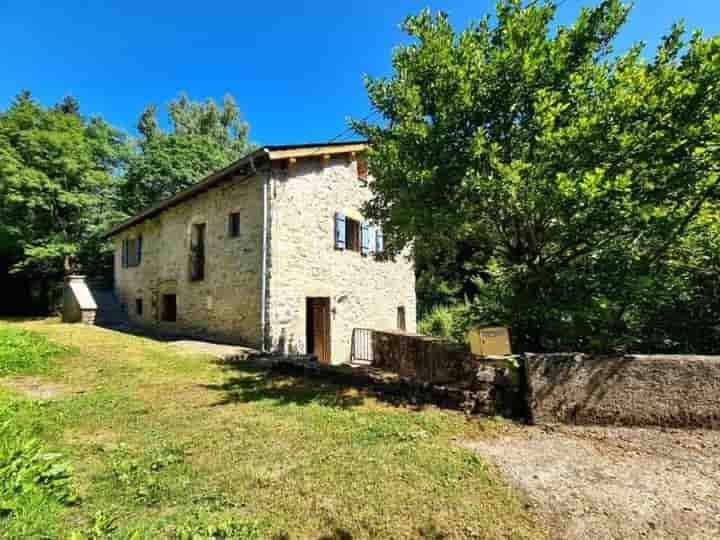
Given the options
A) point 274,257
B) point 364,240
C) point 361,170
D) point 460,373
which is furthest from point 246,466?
point 361,170

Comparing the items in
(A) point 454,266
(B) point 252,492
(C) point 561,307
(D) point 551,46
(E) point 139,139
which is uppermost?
(E) point 139,139

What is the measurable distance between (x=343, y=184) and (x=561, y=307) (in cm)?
799

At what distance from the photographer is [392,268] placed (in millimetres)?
13391

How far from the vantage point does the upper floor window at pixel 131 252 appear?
13.8 meters

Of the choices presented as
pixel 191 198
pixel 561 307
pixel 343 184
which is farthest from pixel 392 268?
pixel 561 307

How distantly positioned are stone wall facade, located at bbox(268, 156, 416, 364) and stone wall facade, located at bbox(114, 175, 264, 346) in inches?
21.2

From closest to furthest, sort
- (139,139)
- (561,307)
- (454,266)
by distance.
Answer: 1. (561,307)
2. (454,266)
3. (139,139)

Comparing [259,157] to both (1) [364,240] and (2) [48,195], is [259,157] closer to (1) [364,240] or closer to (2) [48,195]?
(1) [364,240]

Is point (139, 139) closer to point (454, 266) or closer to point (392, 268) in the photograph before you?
point (392, 268)

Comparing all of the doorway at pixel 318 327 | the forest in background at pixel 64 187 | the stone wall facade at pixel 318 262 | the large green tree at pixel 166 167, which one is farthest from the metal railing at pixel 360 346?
the forest in background at pixel 64 187

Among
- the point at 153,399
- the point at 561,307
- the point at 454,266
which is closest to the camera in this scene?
the point at 561,307

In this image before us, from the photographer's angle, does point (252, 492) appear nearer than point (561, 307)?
Yes

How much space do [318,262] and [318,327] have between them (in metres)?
2.22

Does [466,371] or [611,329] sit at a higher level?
[611,329]
